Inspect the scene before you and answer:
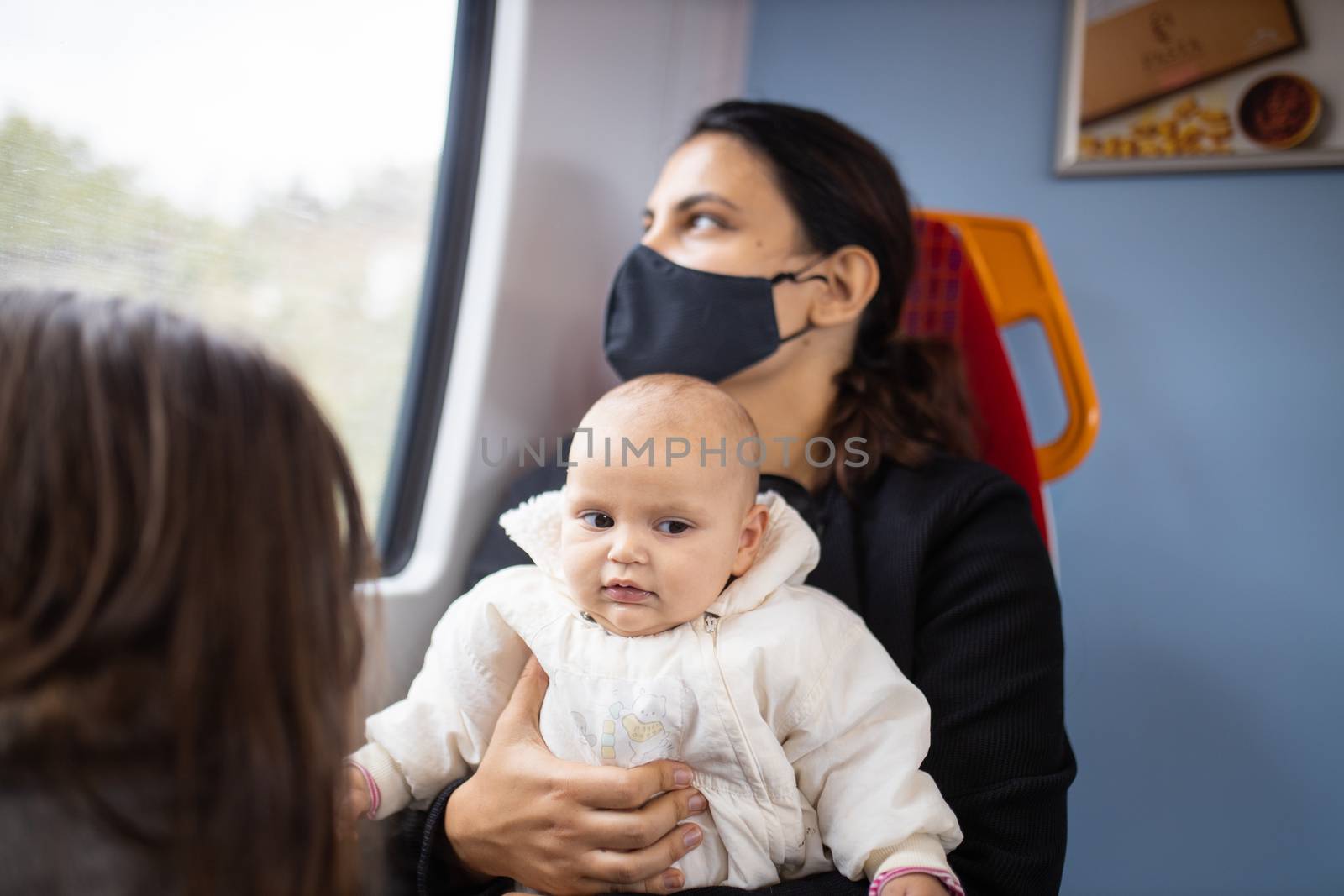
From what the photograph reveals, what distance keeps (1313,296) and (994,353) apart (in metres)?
0.73

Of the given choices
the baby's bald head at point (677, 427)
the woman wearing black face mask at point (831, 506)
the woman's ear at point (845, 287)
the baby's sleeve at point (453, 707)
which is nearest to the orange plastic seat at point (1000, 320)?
the woman wearing black face mask at point (831, 506)

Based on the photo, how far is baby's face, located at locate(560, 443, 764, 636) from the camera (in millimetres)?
1157

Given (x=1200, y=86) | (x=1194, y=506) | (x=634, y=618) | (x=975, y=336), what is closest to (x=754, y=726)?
(x=634, y=618)

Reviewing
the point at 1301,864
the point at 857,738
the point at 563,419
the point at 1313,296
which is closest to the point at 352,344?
the point at 563,419

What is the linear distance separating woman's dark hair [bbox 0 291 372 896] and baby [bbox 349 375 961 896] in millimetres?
427

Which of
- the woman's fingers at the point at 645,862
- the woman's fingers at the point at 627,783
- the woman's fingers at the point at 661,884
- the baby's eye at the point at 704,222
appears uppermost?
the baby's eye at the point at 704,222

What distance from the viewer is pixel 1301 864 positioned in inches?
75.2

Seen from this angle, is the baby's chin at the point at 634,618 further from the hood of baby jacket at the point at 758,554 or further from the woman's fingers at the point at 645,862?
the woman's fingers at the point at 645,862

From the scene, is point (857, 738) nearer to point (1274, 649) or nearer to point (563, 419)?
point (563, 419)

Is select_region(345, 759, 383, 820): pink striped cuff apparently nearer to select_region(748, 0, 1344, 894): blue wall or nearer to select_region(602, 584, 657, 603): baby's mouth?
select_region(602, 584, 657, 603): baby's mouth

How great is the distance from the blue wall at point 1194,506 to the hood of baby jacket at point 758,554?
1.12 meters

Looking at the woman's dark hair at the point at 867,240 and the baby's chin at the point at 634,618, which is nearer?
the baby's chin at the point at 634,618

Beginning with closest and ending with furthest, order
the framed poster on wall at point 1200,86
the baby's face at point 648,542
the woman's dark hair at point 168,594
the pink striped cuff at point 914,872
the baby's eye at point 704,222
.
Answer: the woman's dark hair at point 168,594, the pink striped cuff at point 914,872, the baby's face at point 648,542, the baby's eye at point 704,222, the framed poster on wall at point 1200,86

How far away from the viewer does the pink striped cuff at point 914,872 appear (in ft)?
3.44
